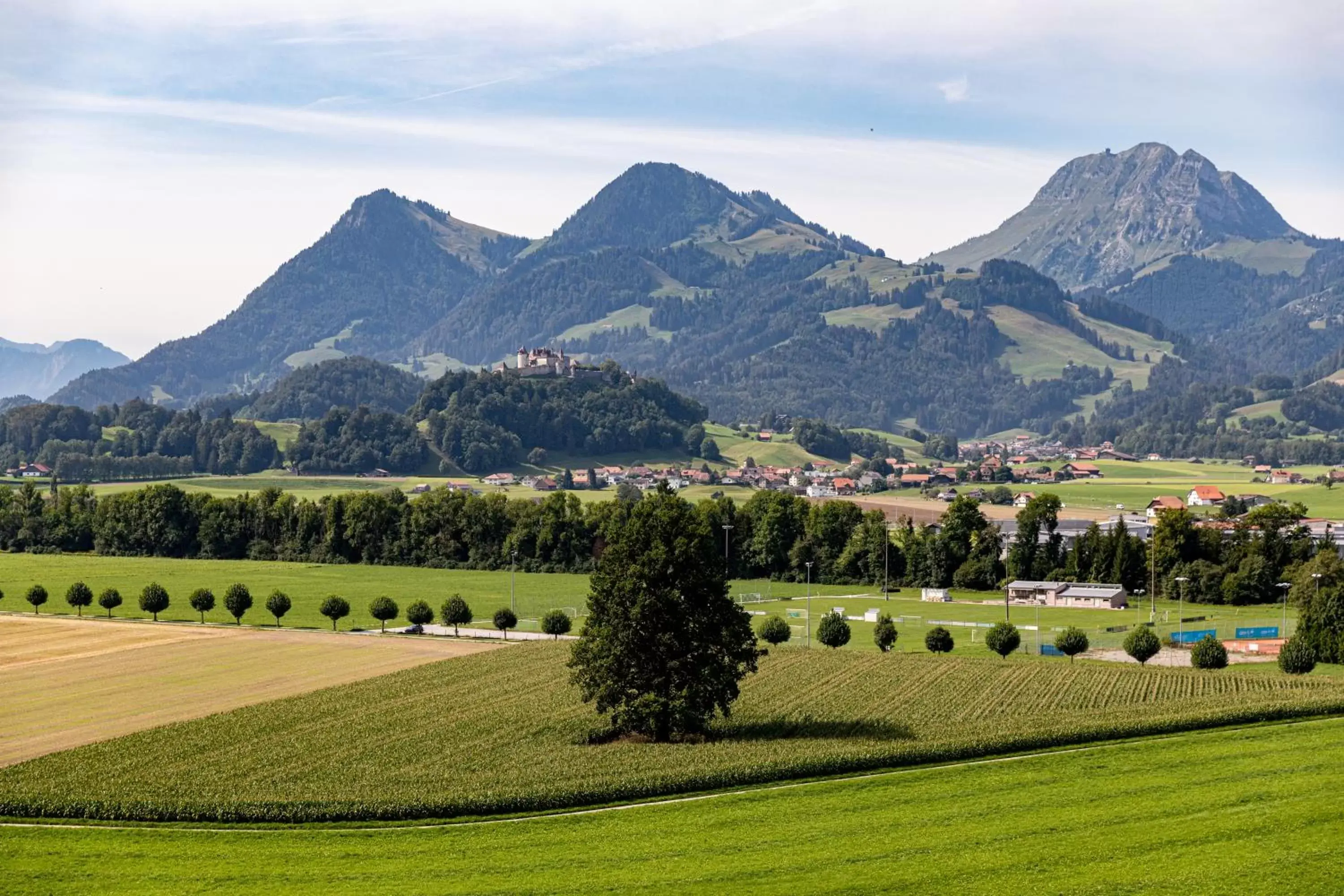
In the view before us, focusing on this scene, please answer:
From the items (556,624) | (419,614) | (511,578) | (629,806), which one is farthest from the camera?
(511,578)

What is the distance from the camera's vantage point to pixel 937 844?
34031 mm

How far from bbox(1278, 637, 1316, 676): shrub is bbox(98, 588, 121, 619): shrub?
191 feet

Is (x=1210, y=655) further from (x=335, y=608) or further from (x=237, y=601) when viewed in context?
(x=237, y=601)

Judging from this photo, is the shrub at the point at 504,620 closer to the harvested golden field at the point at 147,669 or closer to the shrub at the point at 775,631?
the harvested golden field at the point at 147,669

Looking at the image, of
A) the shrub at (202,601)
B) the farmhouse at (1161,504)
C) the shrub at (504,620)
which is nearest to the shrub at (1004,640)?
the shrub at (504,620)

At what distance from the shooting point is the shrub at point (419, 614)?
77.9m

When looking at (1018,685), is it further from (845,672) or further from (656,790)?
(656,790)

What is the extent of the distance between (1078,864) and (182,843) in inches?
791

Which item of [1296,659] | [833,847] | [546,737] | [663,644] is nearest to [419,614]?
[546,737]

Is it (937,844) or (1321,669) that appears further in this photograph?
(1321,669)

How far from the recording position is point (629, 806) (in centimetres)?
3781

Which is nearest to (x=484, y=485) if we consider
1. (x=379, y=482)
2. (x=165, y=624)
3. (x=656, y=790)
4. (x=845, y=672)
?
(x=379, y=482)

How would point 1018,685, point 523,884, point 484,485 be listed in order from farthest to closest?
point 484,485, point 1018,685, point 523,884

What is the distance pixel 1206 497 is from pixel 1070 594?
93.4m
